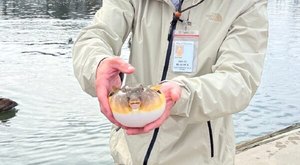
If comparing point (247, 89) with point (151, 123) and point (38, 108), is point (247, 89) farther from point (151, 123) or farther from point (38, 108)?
point (38, 108)

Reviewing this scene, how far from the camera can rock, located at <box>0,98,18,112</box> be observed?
51.2ft

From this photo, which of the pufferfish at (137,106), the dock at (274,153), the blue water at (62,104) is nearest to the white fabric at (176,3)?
the pufferfish at (137,106)

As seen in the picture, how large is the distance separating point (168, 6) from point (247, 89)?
0.56 metres

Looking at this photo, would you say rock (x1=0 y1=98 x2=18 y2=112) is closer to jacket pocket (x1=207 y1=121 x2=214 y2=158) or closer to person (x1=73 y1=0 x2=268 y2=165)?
person (x1=73 y1=0 x2=268 y2=165)

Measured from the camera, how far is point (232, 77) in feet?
7.42

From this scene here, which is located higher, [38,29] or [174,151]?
[174,151]

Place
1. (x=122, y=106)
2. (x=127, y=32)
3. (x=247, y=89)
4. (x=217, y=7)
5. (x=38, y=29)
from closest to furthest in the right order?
1. (x=122, y=106)
2. (x=247, y=89)
3. (x=217, y=7)
4. (x=127, y=32)
5. (x=38, y=29)

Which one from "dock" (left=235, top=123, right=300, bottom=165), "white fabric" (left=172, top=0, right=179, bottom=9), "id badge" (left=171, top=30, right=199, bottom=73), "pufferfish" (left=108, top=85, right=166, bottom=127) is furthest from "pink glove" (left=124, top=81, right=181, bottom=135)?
"dock" (left=235, top=123, right=300, bottom=165)

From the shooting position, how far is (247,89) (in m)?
2.29

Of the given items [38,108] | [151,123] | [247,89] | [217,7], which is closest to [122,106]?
[151,123]

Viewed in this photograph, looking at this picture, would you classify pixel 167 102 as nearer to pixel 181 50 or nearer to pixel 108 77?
pixel 108 77

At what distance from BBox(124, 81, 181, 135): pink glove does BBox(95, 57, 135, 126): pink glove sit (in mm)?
74

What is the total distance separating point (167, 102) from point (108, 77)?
0.26 m

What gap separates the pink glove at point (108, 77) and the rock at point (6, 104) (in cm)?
1411
